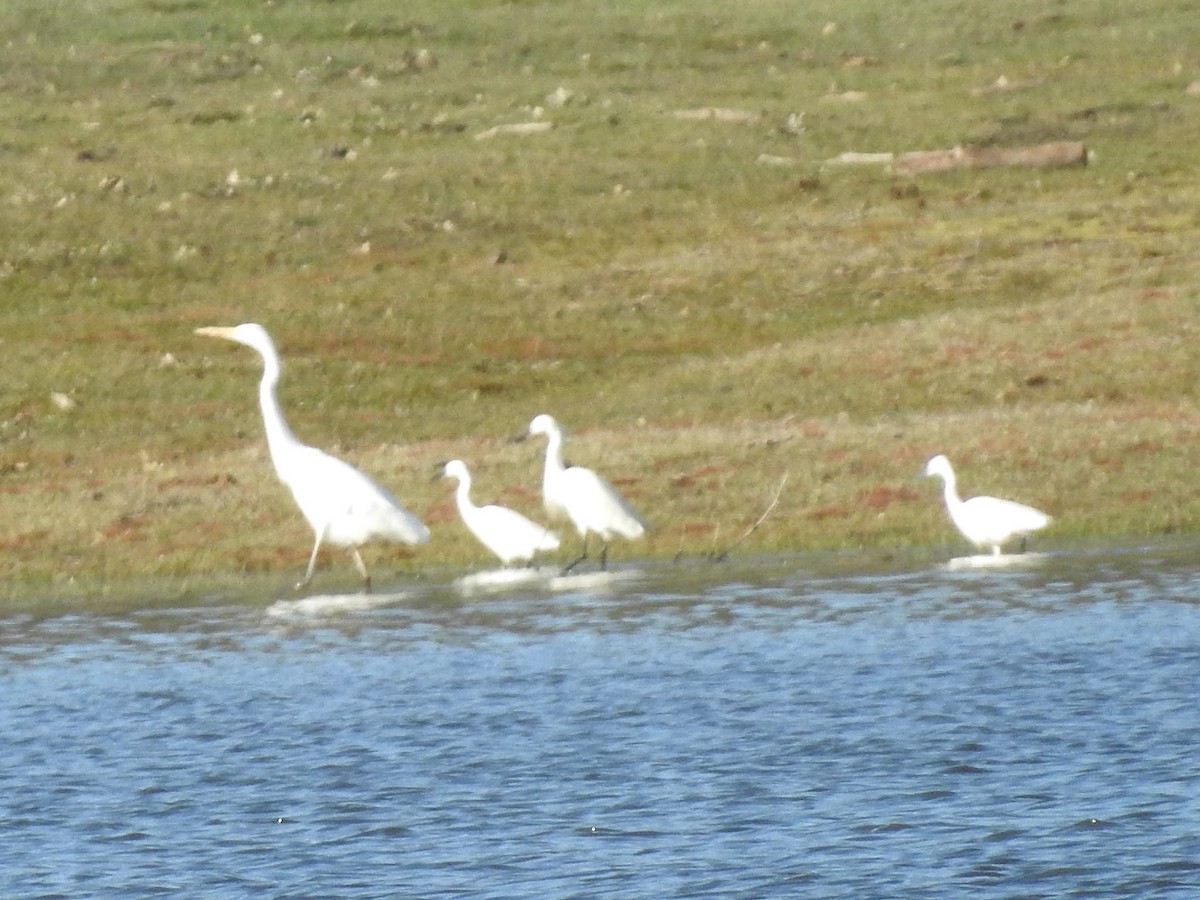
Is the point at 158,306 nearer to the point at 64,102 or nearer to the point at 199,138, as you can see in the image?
the point at 199,138

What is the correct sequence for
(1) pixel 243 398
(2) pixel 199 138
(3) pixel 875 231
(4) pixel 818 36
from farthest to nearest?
(4) pixel 818 36 < (2) pixel 199 138 < (3) pixel 875 231 < (1) pixel 243 398

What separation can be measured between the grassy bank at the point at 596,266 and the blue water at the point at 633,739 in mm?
2613

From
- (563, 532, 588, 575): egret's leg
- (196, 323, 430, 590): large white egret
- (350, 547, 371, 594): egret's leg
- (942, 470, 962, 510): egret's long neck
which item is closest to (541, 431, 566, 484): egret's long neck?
(563, 532, 588, 575): egret's leg

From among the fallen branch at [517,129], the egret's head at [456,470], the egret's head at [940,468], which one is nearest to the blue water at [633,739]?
the egret's head at [940,468]

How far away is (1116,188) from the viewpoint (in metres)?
40.5

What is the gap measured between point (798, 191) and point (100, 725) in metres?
28.1

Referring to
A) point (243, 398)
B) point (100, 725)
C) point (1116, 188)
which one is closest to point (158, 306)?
point (243, 398)

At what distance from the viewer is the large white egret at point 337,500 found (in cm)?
1986

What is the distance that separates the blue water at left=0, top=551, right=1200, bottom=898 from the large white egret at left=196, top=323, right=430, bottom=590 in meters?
0.55

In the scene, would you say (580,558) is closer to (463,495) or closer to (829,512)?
(463,495)

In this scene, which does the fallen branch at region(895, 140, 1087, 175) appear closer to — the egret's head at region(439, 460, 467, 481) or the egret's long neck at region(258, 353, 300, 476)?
the egret's head at region(439, 460, 467, 481)

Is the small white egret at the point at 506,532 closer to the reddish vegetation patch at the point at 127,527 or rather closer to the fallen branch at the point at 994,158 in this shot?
the reddish vegetation patch at the point at 127,527

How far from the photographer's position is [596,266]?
37.9 m

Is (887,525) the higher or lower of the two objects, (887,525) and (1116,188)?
the lower
